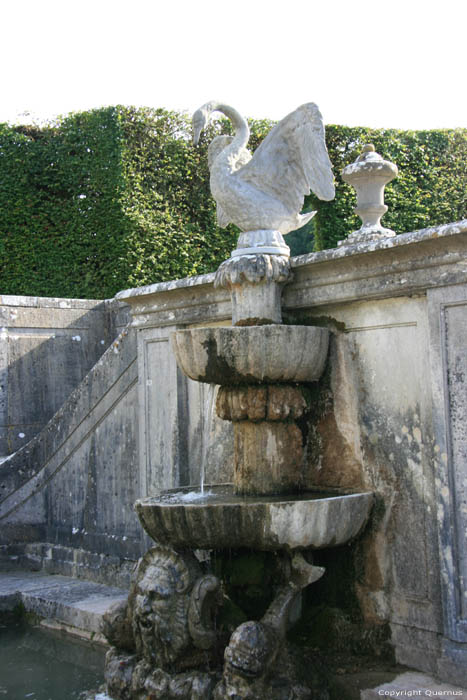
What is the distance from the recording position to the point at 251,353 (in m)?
3.53

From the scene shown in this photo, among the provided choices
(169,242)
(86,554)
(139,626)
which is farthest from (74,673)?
(169,242)

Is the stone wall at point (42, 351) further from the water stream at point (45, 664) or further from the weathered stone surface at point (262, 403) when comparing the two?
the weathered stone surface at point (262, 403)

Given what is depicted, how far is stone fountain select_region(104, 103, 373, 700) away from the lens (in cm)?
321

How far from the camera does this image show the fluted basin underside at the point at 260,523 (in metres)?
3.21

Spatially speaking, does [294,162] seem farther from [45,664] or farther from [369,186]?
[45,664]

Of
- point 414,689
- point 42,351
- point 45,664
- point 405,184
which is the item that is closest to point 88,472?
point 45,664

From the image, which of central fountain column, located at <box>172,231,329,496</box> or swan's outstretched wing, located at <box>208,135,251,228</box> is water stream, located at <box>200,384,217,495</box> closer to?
central fountain column, located at <box>172,231,329,496</box>

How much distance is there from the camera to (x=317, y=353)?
145 inches

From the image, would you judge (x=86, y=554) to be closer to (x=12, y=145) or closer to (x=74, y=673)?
(x=74, y=673)

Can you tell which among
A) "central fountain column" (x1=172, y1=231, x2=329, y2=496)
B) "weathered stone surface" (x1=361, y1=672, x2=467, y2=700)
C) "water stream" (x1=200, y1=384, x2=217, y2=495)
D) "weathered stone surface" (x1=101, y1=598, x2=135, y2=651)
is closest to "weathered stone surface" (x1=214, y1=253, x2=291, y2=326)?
"central fountain column" (x1=172, y1=231, x2=329, y2=496)

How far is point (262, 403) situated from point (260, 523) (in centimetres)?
65

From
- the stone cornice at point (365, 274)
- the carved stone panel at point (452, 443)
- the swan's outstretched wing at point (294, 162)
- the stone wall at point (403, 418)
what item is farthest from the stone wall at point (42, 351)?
the carved stone panel at point (452, 443)

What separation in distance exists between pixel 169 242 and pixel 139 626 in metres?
6.77

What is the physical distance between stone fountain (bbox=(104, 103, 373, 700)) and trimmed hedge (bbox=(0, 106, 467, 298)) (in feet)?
18.3
